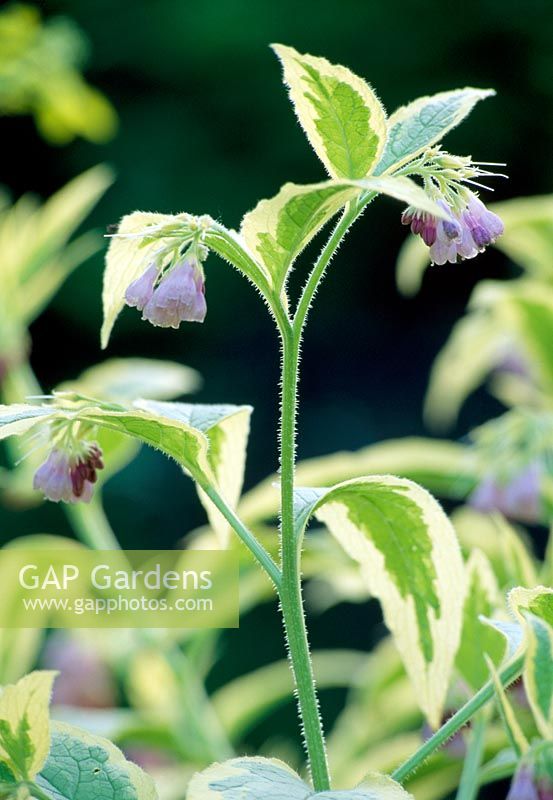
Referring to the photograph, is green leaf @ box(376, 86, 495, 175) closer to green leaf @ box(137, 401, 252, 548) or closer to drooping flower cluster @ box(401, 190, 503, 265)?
drooping flower cluster @ box(401, 190, 503, 265)

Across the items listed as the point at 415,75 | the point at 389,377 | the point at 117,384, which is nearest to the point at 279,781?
the point at 117,384

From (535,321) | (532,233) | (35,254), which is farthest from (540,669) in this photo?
(35,254)

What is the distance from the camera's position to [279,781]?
581 millimetres

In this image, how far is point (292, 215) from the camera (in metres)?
0.60

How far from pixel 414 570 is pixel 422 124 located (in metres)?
0.29

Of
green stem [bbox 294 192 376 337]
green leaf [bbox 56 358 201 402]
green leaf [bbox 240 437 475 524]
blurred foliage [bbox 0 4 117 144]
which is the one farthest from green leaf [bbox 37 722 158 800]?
blurred foliage [bbox 0 4 117 144]

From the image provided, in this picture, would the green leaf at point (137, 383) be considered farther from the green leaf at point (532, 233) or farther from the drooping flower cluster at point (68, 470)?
the drooping flower cluster at point (68, 470)

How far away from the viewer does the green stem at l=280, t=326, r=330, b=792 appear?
2.02 feet

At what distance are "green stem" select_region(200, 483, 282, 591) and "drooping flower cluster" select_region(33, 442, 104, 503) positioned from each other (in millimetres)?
88

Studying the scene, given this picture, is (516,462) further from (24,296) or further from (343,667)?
(343,667)

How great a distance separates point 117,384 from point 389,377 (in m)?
2.57

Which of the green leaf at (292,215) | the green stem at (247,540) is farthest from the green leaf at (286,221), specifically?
the green stem at (247,540)

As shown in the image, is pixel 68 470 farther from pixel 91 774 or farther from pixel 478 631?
pixel 478 631

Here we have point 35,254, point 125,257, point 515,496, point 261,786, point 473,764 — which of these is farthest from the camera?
point 35,254
